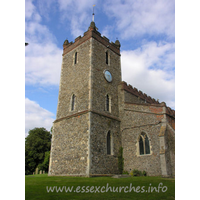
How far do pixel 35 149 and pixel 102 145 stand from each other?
21.3 meters

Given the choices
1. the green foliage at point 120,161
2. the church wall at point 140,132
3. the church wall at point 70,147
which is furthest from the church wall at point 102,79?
the green foliage at point 120,161

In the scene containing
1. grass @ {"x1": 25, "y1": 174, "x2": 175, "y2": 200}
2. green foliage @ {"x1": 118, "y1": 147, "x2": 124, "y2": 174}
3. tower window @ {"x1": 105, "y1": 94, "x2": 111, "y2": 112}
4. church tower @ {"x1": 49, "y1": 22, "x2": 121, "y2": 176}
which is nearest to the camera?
grass @ {"x1": 25, "y1": 174, "x2": 175, "y2": 200}

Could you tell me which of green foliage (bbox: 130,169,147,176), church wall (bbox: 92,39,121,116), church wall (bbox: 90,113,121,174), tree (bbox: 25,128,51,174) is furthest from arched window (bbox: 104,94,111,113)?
tree (bbox: 25,128,51,174)

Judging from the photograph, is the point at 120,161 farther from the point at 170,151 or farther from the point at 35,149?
the point at 35,149

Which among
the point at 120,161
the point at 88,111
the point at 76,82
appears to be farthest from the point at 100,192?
the point at 76,82

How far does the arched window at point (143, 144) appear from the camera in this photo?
50.5ft

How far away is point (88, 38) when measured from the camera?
19.6 metres

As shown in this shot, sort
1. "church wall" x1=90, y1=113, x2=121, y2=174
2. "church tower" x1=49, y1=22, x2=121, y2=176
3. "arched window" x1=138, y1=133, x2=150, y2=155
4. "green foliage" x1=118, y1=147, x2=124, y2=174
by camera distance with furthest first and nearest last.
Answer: "green foliage" x1=118, y1=147, x2=124, y2=174
"arched window" x1=138, y1=133, x2=150, y2=155
"church tower" x1=49, y1=22, x2=121, y2=176
"church wall" x1=90, y1=113, x2=121, y2=174

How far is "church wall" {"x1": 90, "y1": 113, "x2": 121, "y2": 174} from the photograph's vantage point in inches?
562

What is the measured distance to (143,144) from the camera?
51.7ft

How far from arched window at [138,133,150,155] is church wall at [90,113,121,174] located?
2120mm

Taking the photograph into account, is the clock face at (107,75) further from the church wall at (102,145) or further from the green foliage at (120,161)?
the green foliage at (120,161)

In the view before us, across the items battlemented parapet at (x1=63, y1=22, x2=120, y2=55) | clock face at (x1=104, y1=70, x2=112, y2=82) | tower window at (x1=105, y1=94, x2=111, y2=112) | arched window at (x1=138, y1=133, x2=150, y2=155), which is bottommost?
arched window at (x1=138, y1=133, x2=150, y2=155)

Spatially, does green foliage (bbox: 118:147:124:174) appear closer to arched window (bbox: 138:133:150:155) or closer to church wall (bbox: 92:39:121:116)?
arched window (bbox: 138:133:150:155)
